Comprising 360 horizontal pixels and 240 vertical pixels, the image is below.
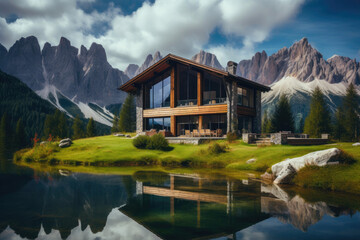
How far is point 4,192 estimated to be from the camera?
11.1m

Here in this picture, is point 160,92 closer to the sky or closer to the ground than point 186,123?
closer to the sky

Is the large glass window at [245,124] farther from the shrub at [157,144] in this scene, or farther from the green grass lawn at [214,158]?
the shrub at [157,144]

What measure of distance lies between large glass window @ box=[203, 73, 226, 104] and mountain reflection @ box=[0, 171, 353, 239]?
2104 cm

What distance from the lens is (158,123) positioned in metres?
37.6

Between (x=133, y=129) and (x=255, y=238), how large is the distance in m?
64.4

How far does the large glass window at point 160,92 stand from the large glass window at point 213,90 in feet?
19.0

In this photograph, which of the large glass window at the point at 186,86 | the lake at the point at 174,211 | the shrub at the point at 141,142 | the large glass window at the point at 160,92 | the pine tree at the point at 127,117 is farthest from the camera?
the pine tree at the point at 127,117

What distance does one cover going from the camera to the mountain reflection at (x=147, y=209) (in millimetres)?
6633

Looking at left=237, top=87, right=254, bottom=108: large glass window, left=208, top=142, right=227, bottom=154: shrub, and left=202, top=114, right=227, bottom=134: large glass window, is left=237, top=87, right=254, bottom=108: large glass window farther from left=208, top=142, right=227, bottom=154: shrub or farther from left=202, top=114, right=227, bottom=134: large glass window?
left=208, top=142, right=227, bottom=154: shrub

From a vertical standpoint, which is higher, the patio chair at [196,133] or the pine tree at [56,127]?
the pine tree at [56,127]

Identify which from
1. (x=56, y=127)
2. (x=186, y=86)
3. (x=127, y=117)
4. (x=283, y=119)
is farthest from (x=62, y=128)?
(x=283, y=119)

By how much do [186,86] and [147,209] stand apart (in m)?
28.8

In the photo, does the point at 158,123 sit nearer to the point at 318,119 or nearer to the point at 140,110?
the point at 140,110

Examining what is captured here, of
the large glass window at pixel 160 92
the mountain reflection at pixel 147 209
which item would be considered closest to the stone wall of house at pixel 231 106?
the large glass window at pixel 160 92
